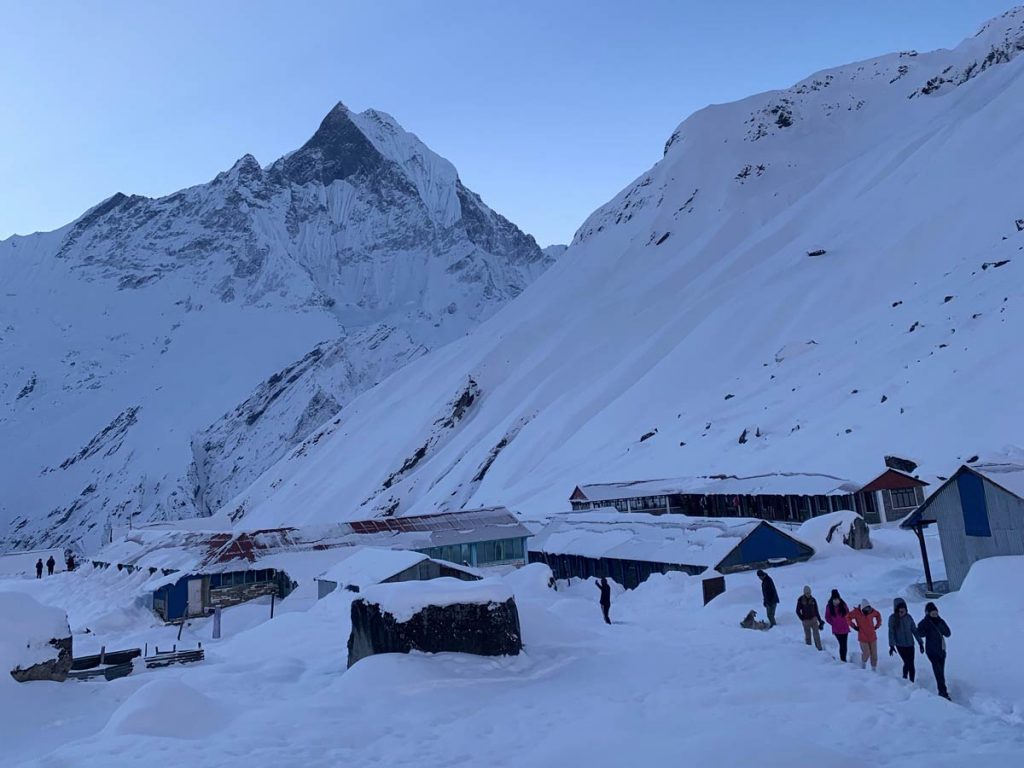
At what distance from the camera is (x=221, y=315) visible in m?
138

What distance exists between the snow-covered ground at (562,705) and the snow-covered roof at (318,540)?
61.6 ft

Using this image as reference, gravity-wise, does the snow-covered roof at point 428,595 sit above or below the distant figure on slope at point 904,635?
above

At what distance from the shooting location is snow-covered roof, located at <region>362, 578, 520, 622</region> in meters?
11.5

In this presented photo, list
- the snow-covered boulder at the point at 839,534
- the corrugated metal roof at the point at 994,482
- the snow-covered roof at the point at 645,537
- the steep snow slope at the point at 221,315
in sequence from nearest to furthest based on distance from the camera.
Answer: the corrugated metal roof at the point at 994,482
the snow-covered boulder at the point at 839,534
the snow-covered roof at the point at 645,537
the steep snow slope at the point at 221,315

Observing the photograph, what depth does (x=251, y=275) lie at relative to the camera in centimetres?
14875

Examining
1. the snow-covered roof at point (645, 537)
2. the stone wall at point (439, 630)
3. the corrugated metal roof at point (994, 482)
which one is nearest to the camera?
the stone wall at point (439, 630)

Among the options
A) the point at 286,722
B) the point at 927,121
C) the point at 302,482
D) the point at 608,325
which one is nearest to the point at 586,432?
the point at 608,325

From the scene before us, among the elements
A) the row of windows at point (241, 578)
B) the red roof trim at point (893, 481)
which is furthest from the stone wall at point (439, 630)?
the red roof trim at point (893, 481)

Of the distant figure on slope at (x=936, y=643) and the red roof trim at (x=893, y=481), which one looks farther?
the red roof trim at (x=893, y=481)

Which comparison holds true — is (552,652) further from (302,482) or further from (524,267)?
(524,267)

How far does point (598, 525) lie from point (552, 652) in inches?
895

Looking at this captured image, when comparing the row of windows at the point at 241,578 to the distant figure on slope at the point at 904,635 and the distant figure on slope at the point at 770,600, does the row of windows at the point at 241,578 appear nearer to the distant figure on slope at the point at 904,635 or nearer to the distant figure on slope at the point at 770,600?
the distant figure on slope at the point at 770,600

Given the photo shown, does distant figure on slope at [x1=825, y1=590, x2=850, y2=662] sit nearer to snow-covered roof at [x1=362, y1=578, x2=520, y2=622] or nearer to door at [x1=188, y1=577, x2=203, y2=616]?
snow-covered roof at [x1=362, y1=578, x2=520, y2=622]

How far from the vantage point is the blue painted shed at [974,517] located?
14.8 metres
